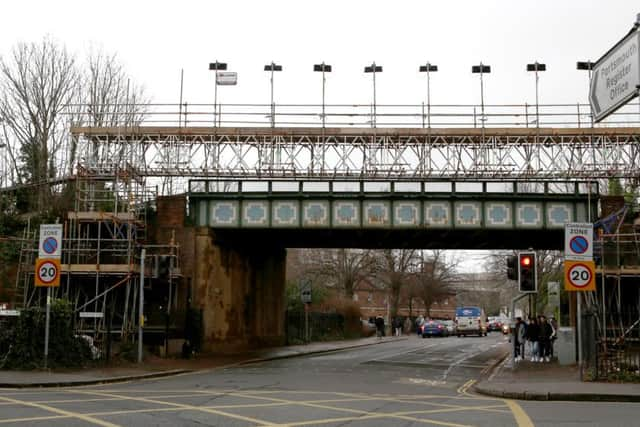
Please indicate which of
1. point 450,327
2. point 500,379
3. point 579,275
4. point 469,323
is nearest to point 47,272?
point 500,379

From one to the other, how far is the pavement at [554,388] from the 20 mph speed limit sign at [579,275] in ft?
7.76

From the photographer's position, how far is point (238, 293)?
34656mm

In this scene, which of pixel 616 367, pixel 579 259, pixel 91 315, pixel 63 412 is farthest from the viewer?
pixel 91 315

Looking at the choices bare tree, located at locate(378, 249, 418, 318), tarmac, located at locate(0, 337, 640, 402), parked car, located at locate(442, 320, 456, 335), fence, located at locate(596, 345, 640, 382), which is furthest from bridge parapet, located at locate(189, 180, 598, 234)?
bare tree, located at locate(378, 249, 418, 318)

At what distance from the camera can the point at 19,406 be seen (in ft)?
43.3

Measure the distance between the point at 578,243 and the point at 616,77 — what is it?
8988mm

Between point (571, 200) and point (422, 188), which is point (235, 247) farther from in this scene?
point (571, 200)

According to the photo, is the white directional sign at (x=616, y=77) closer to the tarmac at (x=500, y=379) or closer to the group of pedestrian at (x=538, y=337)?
the tarmac at (x=500, y=379)

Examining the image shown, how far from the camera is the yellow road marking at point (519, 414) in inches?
463

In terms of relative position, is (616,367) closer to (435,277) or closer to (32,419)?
(32,419)

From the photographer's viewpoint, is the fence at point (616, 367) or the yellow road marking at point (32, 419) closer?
the yellow road marking at point (32, 419)

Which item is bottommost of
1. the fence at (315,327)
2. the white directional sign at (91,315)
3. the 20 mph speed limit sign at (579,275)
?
the fence at (315,327)

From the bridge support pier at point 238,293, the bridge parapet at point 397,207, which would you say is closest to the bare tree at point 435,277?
the bridge support pier at point 238,293

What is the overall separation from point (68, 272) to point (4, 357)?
749 cm
